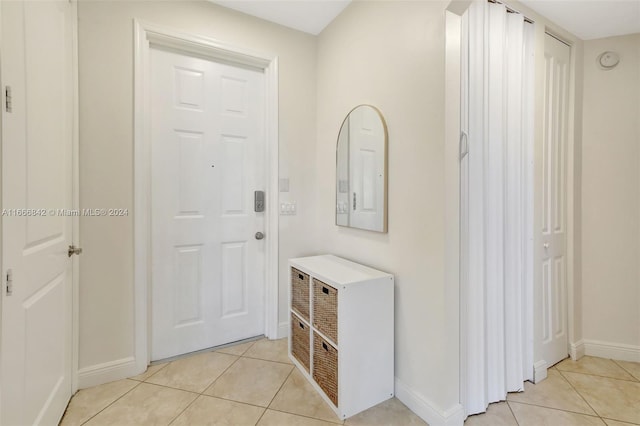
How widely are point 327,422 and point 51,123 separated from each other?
6.43ft

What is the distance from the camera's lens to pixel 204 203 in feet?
7.09

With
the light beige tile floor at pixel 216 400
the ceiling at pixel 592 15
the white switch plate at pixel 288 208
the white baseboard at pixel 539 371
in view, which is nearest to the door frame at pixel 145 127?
the light beige tile floor at pixel 216 400

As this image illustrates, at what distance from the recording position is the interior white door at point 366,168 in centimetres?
180

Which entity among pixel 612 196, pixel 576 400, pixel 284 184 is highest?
pixel 284 184

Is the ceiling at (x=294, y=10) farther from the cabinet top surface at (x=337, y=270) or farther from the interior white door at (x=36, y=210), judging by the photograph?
the cabinet top surface at (x=337, y=270)

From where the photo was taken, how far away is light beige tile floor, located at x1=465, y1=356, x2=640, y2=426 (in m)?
1.51

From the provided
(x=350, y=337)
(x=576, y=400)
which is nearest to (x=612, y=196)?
(x=576, y=400)

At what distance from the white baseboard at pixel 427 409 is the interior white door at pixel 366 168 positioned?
0.92 m

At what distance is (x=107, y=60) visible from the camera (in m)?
1.77

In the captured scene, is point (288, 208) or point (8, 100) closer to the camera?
point (8, 100)

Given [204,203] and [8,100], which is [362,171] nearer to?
[204,203]

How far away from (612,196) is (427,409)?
2063 millimetres

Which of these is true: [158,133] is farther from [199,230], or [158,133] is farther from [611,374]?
[611,374]

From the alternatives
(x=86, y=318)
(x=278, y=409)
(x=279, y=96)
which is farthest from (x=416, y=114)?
(x=86, y=318)
